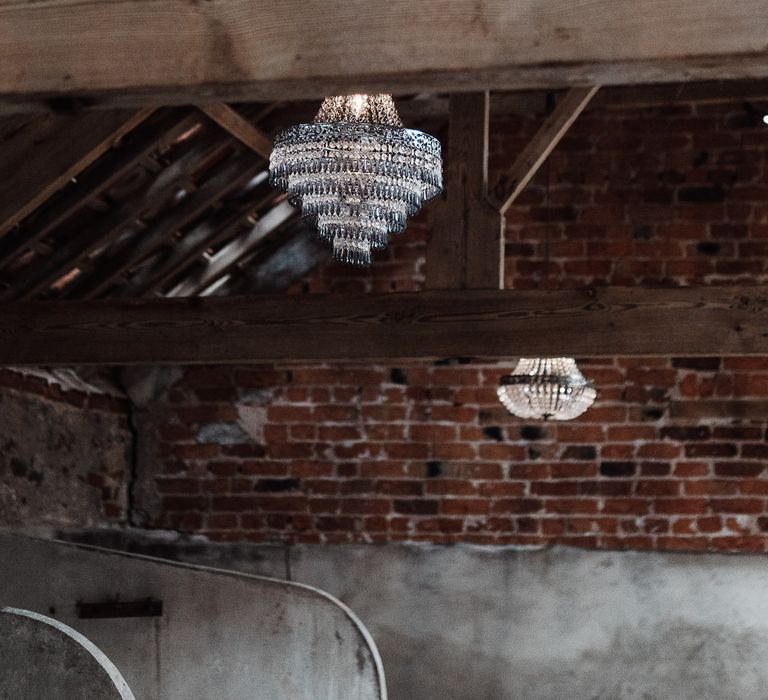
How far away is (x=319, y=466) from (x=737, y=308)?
2.52 meters

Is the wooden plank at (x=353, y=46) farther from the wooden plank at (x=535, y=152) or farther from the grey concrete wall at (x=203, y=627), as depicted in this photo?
the grey concrete wall at (x=203, y=627)

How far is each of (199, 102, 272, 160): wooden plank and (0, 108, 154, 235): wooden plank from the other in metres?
0.30

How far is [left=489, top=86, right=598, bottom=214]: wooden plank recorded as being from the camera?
4.26 meters

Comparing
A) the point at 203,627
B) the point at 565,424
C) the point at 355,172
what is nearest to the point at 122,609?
the point at 203,627

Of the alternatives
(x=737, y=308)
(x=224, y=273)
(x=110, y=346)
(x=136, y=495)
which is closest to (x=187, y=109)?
(x=110, y=346)

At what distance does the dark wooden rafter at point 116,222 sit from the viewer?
4797 millimetres

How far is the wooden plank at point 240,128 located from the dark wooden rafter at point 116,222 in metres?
0.17

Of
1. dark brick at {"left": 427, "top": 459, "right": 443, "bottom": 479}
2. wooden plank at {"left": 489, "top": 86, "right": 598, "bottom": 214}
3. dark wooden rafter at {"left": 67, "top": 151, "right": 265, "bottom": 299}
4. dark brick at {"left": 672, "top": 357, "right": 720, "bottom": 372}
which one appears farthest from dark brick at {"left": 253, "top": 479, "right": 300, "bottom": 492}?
wooden plank at {"left": 489, "top": 86, "right": 598, "bottom": 214}

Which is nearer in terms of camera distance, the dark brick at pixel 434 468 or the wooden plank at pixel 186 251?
the wooden plank at pixel 186 251

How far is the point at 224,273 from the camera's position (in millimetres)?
5871

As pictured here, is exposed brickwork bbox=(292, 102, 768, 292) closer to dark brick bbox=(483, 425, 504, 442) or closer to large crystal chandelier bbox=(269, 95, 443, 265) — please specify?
dark brick bbox=(483, 425, 504, 442)

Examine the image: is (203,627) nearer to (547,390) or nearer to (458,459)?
(547,390)

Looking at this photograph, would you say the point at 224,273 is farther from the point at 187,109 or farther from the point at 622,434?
the point at 622,434

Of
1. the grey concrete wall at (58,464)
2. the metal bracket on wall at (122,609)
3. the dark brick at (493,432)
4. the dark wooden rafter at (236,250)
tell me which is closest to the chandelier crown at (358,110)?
the metal bracket on wall at (122,609)
